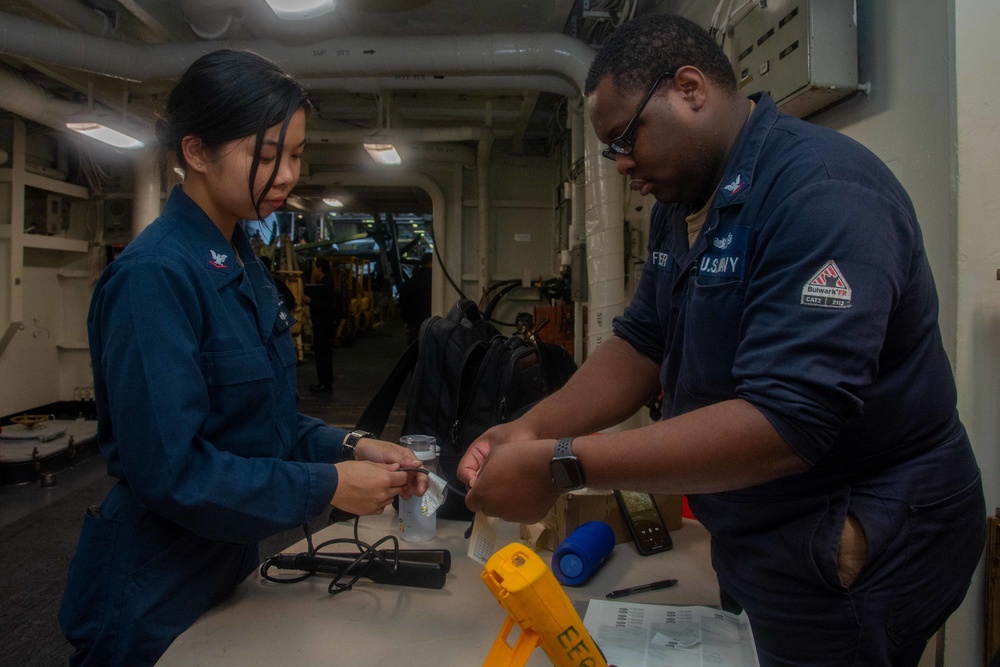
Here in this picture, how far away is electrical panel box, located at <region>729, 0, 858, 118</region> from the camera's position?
154 centimetres

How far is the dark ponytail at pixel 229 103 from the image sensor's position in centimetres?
109

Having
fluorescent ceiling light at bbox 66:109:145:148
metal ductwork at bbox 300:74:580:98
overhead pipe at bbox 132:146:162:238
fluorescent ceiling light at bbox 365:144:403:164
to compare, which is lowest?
overhead pipe at bbox 132:146:162:238

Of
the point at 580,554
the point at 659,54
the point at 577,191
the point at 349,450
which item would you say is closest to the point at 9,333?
the point at 577,191

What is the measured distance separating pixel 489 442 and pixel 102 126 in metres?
4.94

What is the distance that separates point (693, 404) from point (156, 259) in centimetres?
93

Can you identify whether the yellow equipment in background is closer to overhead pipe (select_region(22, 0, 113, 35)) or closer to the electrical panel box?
overhead pipe (select_region(22, 0, 113, 35))

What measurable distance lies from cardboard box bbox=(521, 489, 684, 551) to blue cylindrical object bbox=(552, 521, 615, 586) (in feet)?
0.23

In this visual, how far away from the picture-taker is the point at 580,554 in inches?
50.9

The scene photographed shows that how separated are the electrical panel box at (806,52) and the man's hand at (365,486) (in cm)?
139

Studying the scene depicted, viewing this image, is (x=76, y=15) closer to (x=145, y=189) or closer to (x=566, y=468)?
(x=145, y=189)

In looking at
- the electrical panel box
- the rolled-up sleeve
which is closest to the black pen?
the rolled-up sleeve

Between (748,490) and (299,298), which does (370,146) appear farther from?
(748,490)

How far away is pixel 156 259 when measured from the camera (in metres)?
0.99

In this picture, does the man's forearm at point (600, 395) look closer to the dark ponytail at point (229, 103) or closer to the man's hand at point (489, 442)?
the man's hand at point (489, 442)
